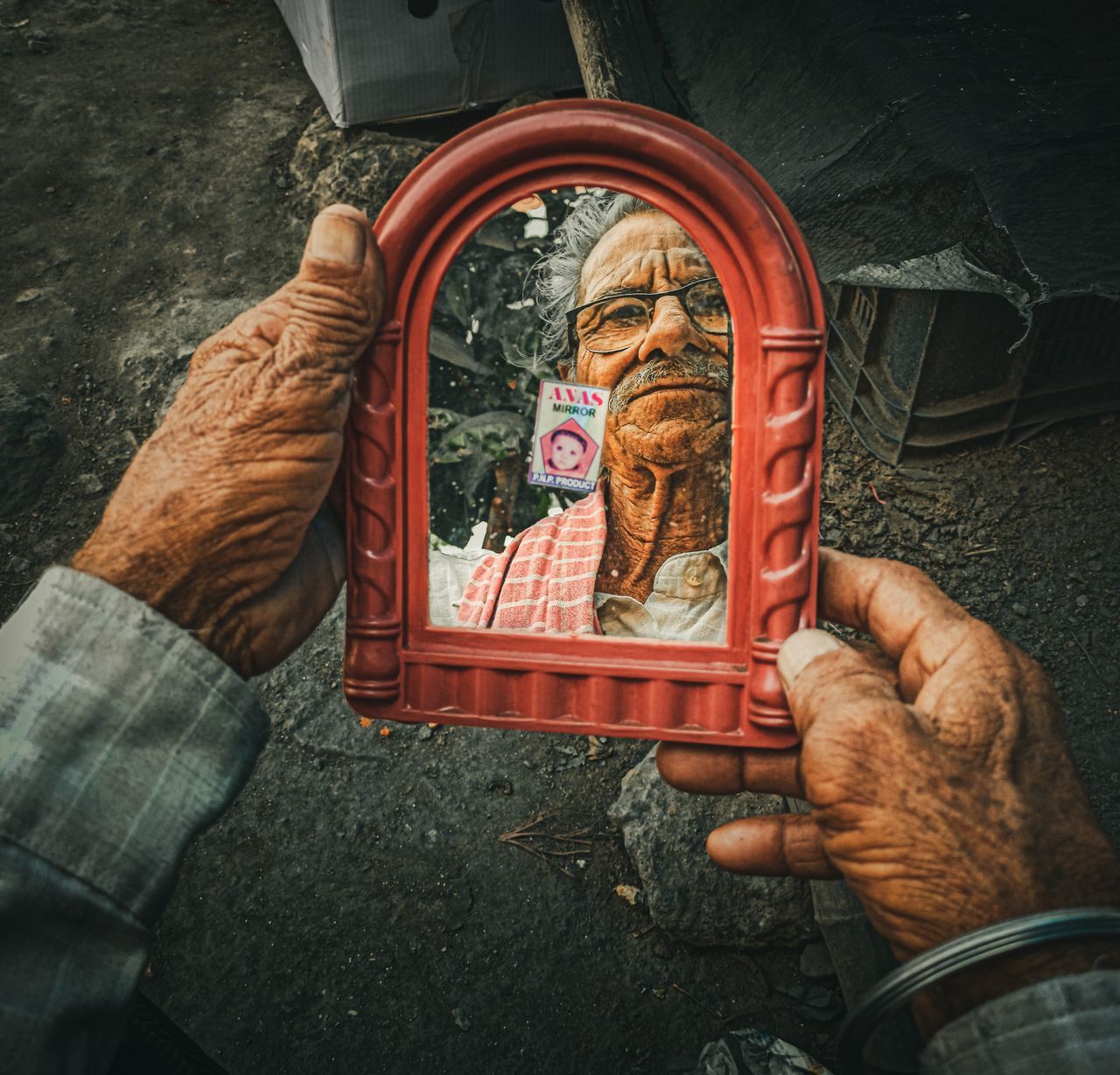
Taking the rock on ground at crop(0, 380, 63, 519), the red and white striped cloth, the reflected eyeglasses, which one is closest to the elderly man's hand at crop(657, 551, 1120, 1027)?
the red and white striped cloth

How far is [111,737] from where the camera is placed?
1.47 metres

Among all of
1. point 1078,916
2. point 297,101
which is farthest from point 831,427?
point 297,101

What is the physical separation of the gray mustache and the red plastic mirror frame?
87 millimetres

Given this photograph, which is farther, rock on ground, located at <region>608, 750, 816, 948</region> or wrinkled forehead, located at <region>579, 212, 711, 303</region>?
rock on ground, located at <region>608, 750, 816, 948</region>

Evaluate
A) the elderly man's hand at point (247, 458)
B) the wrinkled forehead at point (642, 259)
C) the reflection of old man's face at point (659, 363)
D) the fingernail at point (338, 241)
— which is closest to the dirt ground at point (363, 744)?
the elderly man's hand at point (247, 458)

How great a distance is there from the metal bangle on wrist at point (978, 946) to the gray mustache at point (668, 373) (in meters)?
1.14

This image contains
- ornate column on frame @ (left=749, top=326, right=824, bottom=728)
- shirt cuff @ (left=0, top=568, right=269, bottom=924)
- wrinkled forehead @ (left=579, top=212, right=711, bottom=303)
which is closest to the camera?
shirt cuff @ (left=0, top=568, right=269, bottom=924)

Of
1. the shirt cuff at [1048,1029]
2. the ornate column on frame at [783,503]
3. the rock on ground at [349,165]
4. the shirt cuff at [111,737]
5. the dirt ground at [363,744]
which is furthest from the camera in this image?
the rock on ground at [349,165]

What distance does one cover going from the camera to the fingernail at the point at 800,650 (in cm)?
171

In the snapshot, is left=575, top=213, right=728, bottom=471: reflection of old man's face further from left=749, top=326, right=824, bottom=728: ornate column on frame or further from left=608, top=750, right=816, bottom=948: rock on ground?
left=608, top=750, right=816, bottom=948: rock on ground

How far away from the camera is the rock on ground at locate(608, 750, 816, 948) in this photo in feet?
8.94

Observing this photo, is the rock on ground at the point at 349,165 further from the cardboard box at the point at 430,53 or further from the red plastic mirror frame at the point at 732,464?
the red plastic mirror frame at the point at 732,464

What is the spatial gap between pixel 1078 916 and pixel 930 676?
0.50 metres

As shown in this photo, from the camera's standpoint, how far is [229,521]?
1.65 metres
